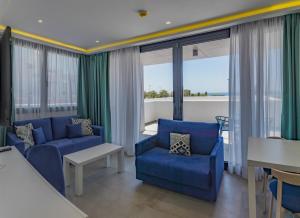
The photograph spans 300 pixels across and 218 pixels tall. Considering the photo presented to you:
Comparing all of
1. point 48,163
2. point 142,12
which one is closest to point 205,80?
point 142,12

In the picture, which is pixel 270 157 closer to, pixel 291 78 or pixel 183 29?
pixel 291 78

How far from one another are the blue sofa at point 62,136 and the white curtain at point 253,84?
2885mm

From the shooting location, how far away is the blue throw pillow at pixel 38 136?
3.45 meters

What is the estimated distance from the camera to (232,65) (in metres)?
3.12

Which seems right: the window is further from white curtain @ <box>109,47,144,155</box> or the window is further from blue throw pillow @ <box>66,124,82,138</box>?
white curtain @ <box>109,47,144,155</box>

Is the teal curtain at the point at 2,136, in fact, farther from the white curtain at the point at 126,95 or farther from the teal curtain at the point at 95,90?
the white curtain at the point at 126,95

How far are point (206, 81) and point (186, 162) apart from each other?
181 centimetres

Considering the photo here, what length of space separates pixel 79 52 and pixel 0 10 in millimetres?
2150

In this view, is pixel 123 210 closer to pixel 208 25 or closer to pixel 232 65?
pixel 232 65

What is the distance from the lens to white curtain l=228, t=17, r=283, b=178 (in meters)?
2.80

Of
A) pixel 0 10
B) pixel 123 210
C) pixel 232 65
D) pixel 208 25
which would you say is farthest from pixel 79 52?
pixel 123 210

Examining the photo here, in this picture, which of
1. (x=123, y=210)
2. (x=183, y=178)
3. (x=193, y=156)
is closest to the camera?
(x=123, y=210)

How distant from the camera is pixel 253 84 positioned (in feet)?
9.68

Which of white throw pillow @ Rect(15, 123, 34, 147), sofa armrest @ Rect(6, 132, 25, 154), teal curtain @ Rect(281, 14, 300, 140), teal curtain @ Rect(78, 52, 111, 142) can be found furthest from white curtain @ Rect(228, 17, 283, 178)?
white throw pillow @ Rect(15, 123, 34, 147)
